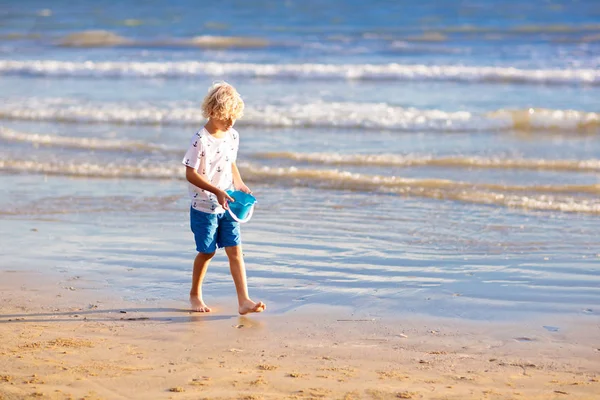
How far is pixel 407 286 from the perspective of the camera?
5508 mm

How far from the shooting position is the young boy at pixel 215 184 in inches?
197

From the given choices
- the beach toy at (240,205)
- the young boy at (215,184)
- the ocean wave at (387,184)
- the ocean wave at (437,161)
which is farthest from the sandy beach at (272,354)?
the ocean wave at (437,161)

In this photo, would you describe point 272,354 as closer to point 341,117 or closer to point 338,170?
point 338,170

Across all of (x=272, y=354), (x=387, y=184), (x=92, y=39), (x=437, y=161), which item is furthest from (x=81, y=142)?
(x=92, y=39)

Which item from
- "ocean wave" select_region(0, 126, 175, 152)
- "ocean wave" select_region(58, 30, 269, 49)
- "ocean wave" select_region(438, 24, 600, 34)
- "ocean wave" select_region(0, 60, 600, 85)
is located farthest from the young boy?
"ocean wave" select_region(438, 24, 600, 34)

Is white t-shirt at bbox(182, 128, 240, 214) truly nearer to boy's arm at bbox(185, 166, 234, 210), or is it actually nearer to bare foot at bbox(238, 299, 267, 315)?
boy's arm at bbox(185, 166, 234, 210)

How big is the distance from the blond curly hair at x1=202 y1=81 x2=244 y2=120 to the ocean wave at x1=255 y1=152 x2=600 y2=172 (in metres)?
4.91

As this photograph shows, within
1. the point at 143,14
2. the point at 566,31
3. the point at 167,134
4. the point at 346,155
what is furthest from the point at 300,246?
the point at 143,14

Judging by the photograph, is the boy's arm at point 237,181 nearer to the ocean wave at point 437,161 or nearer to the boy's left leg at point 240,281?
the boy's left leg at point 240,281

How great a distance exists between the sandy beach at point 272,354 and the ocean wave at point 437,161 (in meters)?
4.80

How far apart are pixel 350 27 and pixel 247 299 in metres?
22.8

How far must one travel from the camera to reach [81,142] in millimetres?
11148

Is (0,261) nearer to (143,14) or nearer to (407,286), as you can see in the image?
(407,286)

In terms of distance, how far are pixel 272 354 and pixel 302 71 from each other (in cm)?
1351
